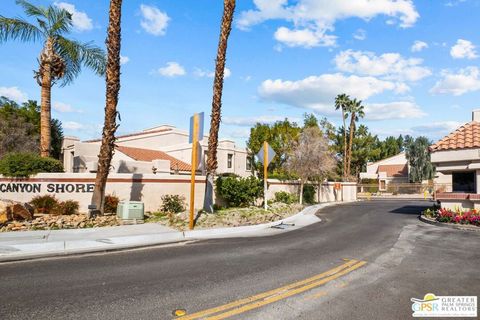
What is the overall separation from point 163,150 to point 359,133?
3746 cm

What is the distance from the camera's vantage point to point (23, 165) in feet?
54.7

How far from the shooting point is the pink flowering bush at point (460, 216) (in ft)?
52.0

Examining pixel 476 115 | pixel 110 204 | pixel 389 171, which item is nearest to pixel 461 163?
pixel 476 115

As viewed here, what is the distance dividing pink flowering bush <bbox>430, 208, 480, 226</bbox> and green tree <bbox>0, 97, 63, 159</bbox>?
34359 mm

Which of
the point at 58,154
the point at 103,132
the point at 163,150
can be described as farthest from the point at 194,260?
the point at 58,154

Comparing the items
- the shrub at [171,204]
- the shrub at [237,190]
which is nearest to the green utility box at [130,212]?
the shrub at [171,204]

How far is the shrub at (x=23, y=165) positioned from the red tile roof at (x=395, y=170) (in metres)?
64.5

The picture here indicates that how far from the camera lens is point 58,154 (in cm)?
4569

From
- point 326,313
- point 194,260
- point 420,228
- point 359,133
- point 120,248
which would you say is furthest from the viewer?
point 359,133

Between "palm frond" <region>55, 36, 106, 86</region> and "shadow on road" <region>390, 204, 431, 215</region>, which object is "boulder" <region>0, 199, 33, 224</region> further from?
"shadow on road" <region>390, 204, 431, 215</region>

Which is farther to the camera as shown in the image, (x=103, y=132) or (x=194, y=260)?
(x=103, y=132)

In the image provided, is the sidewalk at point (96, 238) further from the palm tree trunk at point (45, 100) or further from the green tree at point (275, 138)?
the green tree at point (275, 138)

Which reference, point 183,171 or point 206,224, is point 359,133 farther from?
point 206,224

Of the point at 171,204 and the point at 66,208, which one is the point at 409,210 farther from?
the point at 66,208
